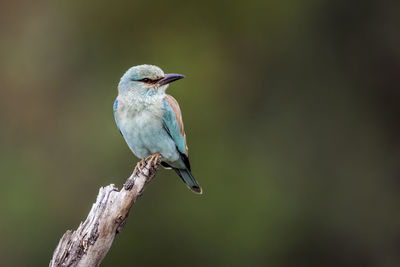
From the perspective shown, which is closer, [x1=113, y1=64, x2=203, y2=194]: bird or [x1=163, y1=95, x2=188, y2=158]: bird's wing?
[x1=113, y1=64, x2=203, y2=194]: bird

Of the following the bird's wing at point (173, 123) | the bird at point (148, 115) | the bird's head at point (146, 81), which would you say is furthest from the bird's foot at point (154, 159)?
the bird's head at point (146, 81)

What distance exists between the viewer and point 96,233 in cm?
544

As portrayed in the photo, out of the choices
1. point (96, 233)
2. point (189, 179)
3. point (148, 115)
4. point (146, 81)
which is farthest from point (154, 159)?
point (96, 233)

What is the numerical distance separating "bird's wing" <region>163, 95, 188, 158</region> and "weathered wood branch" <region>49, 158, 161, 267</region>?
4.50 ft

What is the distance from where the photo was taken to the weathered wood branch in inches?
212

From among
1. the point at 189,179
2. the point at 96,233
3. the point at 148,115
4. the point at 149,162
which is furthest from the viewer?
the point at 189,179

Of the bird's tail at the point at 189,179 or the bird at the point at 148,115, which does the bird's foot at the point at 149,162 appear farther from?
the bird's tail at the point at 189,179

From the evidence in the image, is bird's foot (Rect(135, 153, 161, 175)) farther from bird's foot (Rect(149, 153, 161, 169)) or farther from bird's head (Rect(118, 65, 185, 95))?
bird's head (Rect(118, 65, 185, 95))

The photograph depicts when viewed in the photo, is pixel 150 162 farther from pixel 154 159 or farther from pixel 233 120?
pixel 233 120

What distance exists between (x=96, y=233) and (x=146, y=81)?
6.56 ft

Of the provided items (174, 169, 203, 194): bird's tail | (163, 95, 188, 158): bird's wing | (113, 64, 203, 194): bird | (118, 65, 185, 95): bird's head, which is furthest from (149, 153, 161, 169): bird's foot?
(174, 169, 203, 194): bird's tail

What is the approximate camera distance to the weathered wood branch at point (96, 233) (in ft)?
17.6

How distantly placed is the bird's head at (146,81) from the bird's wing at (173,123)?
0.18 meters

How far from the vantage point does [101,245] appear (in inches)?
215
